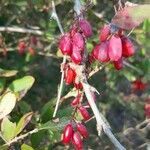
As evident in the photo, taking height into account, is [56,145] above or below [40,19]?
below

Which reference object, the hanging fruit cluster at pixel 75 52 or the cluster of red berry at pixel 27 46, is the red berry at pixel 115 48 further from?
the cluster of red berry at pixel 27 46

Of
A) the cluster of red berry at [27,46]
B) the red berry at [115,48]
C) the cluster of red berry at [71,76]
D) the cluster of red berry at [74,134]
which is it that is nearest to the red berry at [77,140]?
the cluster of red berry at [74,134]

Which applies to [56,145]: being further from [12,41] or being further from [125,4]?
[12,41]

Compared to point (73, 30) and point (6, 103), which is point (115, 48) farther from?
point (6, 103)

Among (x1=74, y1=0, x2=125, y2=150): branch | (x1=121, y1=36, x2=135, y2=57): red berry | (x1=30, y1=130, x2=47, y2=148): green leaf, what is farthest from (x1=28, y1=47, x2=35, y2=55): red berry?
(x1=121, y1=36, x2=135, y2=57): red berry

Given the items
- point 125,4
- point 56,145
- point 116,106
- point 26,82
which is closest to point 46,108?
point 26,82
